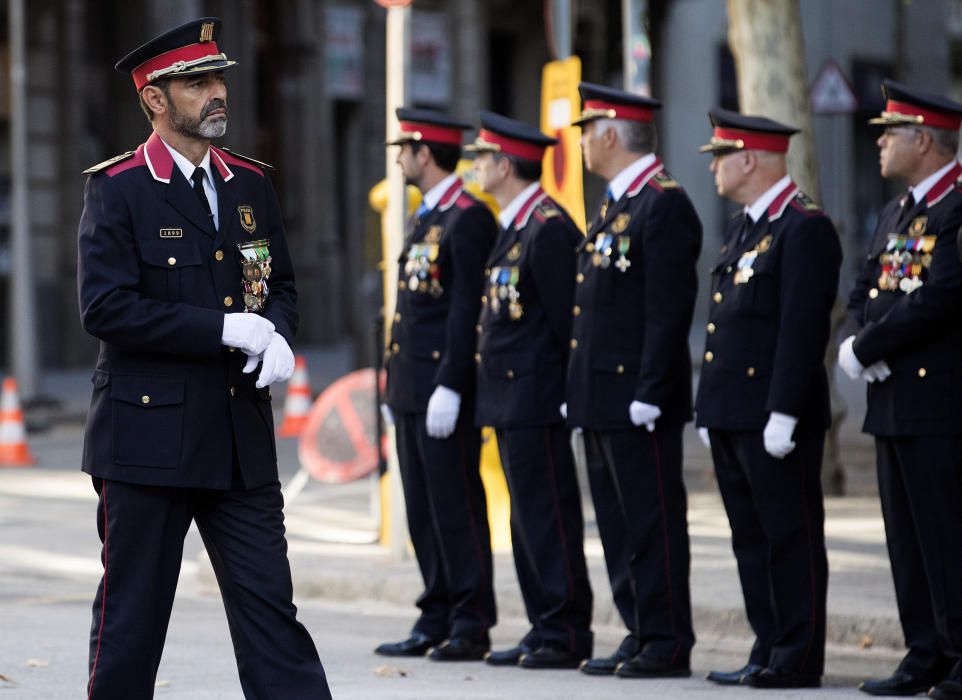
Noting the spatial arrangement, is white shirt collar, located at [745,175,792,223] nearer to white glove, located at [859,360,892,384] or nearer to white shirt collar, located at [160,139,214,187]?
white glove, located at [859,360,892,384]

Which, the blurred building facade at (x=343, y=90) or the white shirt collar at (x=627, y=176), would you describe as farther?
the blurred building facade at (x=343, y=90)

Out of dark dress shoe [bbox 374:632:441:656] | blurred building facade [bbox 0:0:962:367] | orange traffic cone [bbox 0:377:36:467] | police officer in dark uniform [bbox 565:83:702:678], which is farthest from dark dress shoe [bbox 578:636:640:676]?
orange traffic cone [bbox 0:377:36:467]

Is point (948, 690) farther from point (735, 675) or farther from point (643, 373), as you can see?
point (643, 373)

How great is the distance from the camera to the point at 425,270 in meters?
7.52

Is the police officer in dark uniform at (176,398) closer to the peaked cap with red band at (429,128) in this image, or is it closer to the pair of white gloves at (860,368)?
the pair of white gloves at (860,368)

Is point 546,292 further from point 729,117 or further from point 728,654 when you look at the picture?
point 728,654

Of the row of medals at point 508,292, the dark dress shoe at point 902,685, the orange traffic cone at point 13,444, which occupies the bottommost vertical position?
the dark dress shoe at point 902,685

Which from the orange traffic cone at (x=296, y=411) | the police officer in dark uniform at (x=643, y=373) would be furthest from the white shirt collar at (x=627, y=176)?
the orange traffic cone at (x=296, y=411)

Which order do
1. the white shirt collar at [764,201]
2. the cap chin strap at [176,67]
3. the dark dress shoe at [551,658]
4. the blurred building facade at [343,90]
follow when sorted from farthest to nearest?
the blurred building facade at [343,90], the dark dress shoe at [551,658], the white shirt collar at [764,201], the cap chin strap at [176,67]

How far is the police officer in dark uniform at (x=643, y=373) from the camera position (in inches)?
267

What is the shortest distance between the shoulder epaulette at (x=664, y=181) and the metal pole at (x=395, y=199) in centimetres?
218

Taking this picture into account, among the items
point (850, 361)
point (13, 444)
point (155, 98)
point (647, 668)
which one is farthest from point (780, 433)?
point (13, 444)

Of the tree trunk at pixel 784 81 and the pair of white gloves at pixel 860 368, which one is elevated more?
the tree trunk at pixel 784 81

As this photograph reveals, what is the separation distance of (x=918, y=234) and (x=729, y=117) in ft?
2.81
